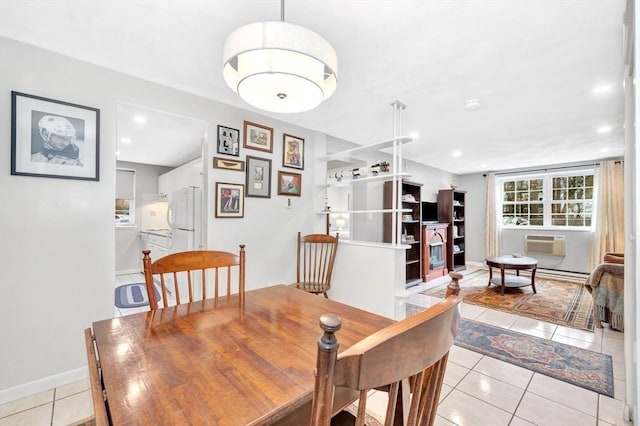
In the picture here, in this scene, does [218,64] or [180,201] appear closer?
[218,64]

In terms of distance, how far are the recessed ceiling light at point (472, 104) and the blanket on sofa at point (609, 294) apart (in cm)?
227

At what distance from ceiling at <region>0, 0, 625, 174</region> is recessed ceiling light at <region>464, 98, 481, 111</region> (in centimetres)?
6

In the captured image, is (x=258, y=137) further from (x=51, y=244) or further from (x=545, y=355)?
(x=545, y=355)

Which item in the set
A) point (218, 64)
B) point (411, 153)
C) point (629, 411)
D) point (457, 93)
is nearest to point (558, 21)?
point (457, 93)

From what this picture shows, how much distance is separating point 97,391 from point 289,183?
8.67ft

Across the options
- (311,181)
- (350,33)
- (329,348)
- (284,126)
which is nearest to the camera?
(329,348)

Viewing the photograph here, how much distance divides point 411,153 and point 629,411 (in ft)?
12.7

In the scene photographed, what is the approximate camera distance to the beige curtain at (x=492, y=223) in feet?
20.6

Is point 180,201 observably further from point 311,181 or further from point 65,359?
point 65,359

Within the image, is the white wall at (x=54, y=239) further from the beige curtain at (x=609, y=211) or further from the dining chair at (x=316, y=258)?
the beige curtain at (x=609, y=211)

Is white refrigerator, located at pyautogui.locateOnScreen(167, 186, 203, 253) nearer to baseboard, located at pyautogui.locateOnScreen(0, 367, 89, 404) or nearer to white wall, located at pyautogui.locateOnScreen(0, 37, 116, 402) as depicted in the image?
white wall, located at pyautogui.locateOnScreen(0, 37, 116, 402)

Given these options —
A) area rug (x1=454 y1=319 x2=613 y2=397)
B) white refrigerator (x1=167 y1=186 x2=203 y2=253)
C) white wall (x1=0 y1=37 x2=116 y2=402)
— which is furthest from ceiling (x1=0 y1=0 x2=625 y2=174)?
area rug (x1=454 y1=319 x2=613 y2=397)

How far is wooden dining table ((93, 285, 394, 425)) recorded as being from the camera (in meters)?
0.67

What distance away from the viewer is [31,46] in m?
1.81
